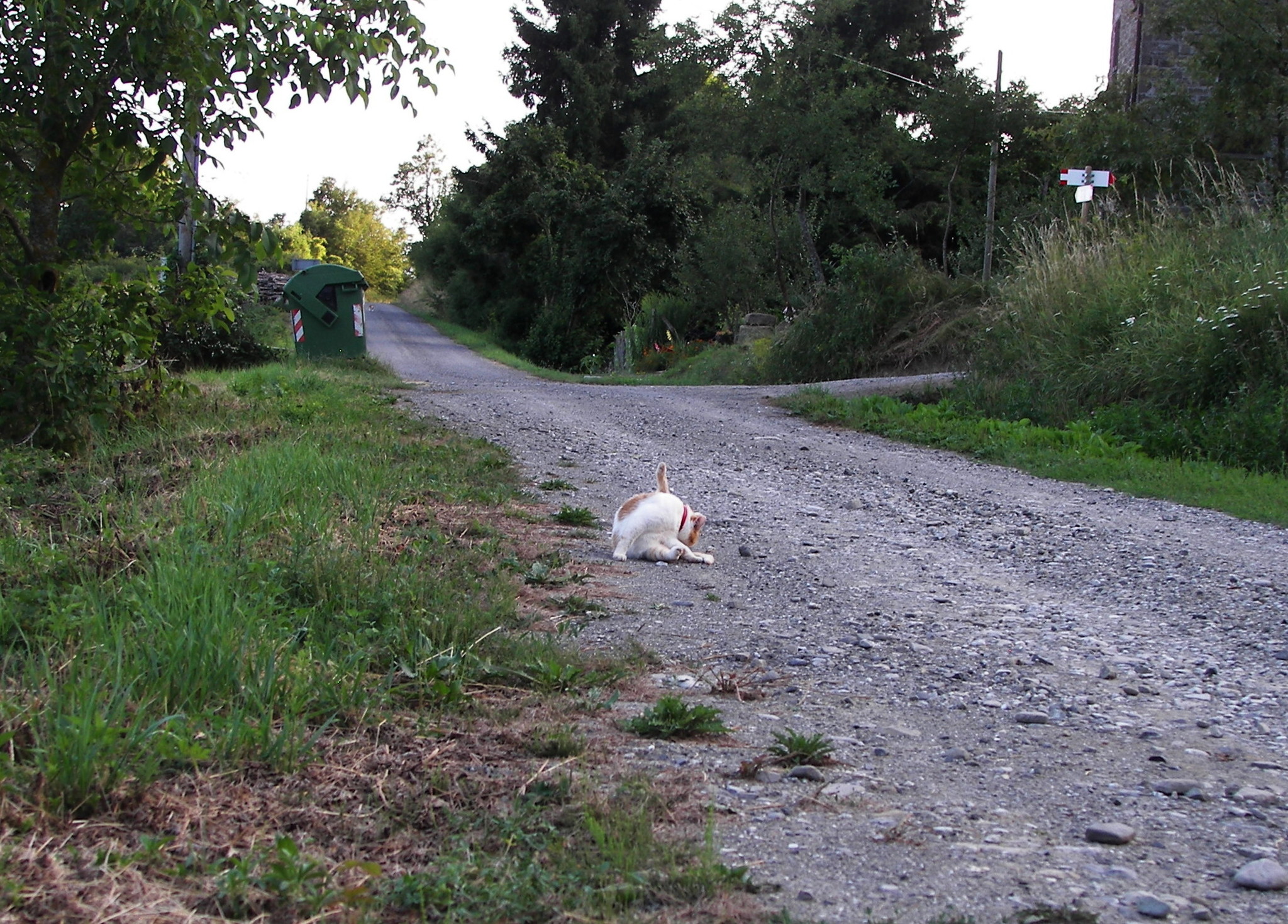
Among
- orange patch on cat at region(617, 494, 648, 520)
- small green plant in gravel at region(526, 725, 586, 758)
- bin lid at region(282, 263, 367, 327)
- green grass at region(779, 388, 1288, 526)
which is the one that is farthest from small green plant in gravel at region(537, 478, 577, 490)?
bin lid at region(282, 263, 367, 327)

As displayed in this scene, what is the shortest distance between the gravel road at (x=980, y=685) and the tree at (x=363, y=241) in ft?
253

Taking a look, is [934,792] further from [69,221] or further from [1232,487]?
[69,221]

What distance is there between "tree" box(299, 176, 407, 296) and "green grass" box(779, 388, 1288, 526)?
236 feet

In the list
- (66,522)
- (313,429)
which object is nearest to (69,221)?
(313,429)

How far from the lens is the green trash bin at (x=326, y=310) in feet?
65.5

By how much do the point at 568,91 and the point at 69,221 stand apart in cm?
2945

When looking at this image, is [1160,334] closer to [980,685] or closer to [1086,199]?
[1086,199]

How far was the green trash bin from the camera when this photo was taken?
65.5ft

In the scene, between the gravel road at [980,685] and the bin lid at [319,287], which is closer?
the gravel road at [980,685]

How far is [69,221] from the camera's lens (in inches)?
641

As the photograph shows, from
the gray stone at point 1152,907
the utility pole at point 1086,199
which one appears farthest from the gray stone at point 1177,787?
the utility pole at point 1086,199

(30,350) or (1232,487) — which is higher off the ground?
(30,350)

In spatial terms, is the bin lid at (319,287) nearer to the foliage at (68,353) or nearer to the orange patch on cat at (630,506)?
the foliage at (68,353)

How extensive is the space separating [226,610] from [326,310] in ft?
56.3
